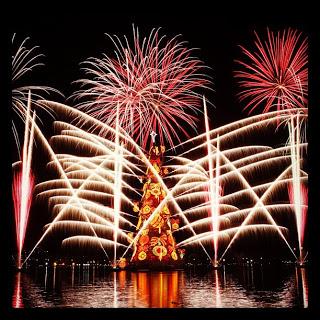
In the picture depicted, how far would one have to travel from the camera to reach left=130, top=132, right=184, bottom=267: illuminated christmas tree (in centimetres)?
2391

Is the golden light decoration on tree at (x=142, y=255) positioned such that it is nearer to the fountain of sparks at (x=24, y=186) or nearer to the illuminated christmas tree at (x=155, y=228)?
the illuminated christmas tree at (x=155, y=228)

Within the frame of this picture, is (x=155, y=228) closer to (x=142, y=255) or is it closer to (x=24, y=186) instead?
(x=142, y=255)

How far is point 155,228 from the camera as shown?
24.1 m

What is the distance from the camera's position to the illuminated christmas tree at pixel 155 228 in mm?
23906

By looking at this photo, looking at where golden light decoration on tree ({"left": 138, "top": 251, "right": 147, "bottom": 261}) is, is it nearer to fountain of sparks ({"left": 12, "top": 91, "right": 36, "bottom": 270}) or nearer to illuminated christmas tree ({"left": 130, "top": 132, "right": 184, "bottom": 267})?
illuminated christmas tree ({"left": 130, "top": 132, "right": 184, "bottom": 267})

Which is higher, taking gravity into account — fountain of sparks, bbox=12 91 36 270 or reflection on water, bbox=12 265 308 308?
fountain of sparks, bbox=12 91 36 270

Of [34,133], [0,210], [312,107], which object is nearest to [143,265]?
[34,133]

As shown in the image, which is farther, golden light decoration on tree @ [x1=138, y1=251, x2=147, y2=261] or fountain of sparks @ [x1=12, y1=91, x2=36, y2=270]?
golden light decoration on tree @ [x1=138, y1=251, x2=147, y2=261]

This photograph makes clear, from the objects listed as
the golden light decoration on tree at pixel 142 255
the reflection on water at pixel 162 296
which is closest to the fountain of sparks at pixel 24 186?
the reflection on water at pixel 162 296

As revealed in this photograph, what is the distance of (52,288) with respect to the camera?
58.9 ft

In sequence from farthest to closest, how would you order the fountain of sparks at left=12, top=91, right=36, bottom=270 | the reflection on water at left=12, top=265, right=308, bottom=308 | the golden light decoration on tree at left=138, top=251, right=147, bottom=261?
the golden light decoration on tree at left=138, top=251, right=147, bottom=261 → the fountain of sparks at left=12, top=91, right=36, bottom=270 → the reflection on water at left=12, top=265, right=308, bottom=308

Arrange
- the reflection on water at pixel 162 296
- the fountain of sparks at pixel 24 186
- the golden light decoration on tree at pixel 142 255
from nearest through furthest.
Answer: the reflection on water at pixel 162 296 < the fountain of sparks at pixel 24 186 < the golden light decoration on tree at pixel 142 255

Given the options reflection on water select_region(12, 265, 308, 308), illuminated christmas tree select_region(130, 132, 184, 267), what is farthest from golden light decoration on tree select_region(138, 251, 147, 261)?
reflection on water select_region(12, 265, 308, 308)

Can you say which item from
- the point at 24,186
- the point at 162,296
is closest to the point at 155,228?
the point at 24,186
